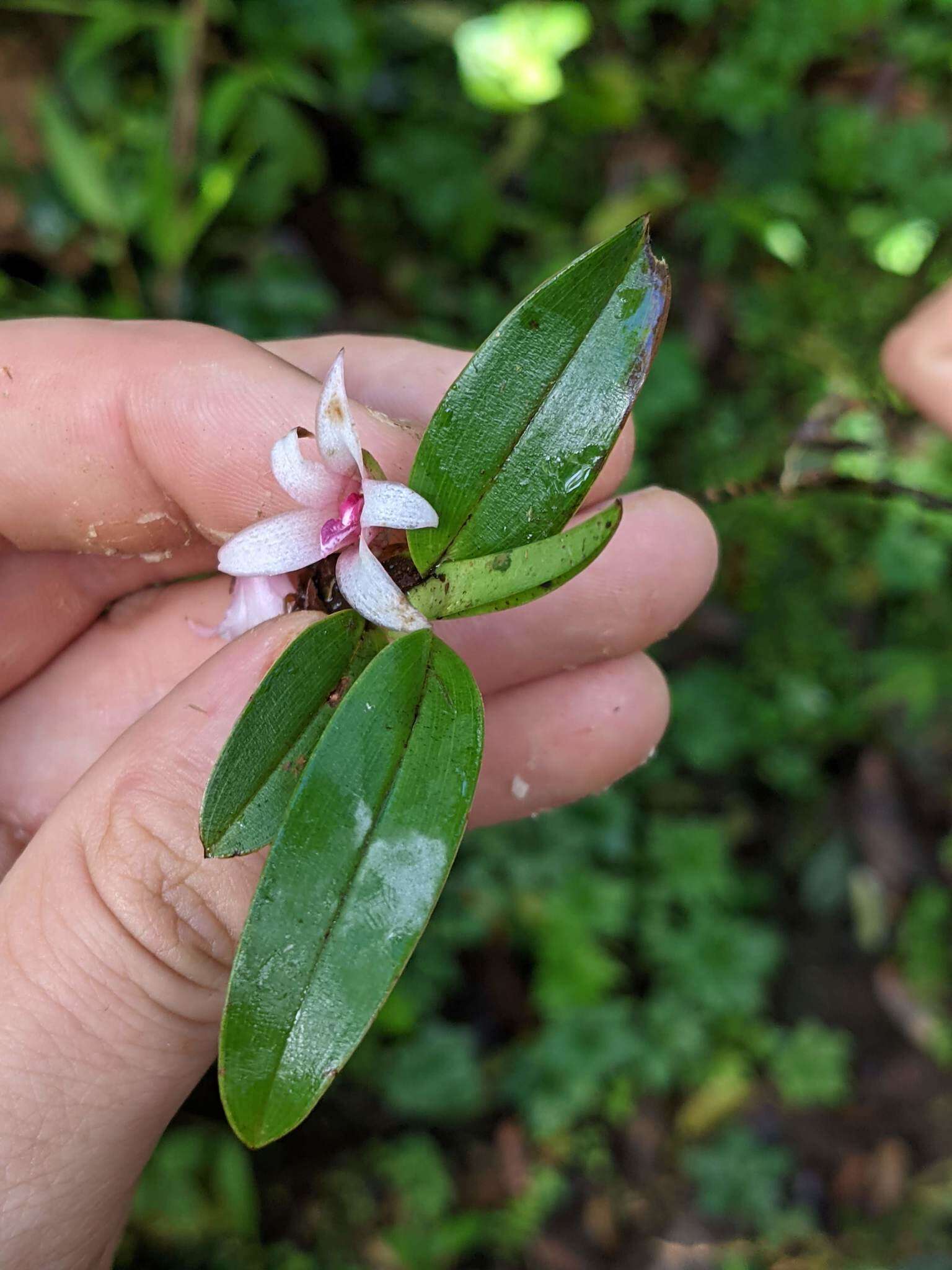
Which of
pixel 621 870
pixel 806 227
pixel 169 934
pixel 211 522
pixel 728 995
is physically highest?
pixel 211 522

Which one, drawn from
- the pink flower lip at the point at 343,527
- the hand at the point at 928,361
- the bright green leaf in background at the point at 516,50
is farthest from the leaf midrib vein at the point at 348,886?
the bright green leaf in background at the point at 516,50

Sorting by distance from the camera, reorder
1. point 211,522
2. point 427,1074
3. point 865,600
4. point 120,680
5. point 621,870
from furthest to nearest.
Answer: point 865,600
point 621,870
point 427,1074
point 120,680
point 211,522

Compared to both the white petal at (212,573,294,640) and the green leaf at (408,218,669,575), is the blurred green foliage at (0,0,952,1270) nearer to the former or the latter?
the white petal at (212,573,294,640)

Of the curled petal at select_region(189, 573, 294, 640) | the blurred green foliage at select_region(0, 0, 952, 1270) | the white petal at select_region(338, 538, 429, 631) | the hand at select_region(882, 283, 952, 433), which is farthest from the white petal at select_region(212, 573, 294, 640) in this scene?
the hand at select_region(882, 283, 952, 433)

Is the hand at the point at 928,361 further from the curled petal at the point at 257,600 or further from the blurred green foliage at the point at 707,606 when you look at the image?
the curled petal at the point at 257,600

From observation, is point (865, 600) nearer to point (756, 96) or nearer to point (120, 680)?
point (756, 96)

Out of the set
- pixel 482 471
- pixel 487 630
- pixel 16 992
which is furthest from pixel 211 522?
pixel 16 992
